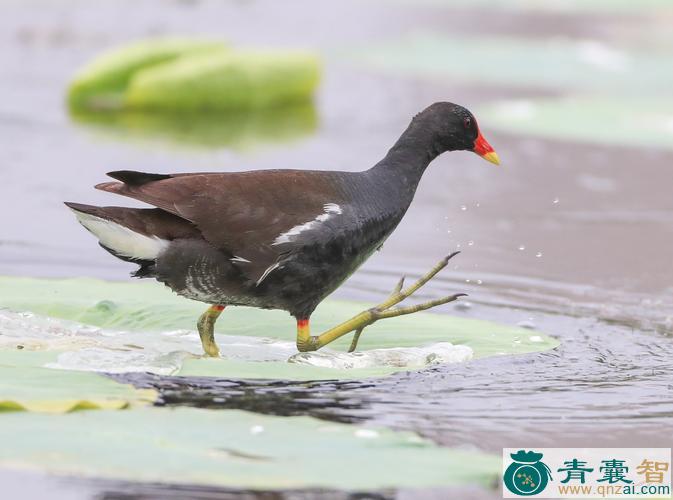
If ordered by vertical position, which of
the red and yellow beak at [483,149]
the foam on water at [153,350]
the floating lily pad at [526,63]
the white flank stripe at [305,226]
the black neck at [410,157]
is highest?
the floating lily pad at [526,63]

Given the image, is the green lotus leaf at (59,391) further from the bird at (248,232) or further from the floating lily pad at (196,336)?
the bird at (248,232)

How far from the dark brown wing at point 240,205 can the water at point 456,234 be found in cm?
54

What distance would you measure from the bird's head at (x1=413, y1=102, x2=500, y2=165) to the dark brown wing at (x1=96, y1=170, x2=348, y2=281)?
0.62 m

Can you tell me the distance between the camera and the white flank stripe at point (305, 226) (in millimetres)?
5086

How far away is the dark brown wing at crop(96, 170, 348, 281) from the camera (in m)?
5.02

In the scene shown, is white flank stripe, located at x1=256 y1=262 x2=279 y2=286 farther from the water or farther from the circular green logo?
the circular green logo

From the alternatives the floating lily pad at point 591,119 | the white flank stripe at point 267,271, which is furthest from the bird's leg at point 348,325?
the floating lily pad at point 591,119

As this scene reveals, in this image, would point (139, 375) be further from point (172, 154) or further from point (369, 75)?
point (369, 75)

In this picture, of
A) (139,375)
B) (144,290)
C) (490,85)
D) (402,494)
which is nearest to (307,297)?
(139,375)

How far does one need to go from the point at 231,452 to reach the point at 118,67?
786 cm

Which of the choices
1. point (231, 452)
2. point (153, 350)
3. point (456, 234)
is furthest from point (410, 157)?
point (456, 234)

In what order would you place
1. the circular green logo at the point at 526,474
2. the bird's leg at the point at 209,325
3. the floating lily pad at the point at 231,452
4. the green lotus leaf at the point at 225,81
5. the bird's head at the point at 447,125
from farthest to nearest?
1. the green lotus leaf at the point at 225,81
2. the bird's head at the point at 447,125
3. the bird's leg at the point at 209,325
4. the circular green logo at the point at 526,474
5. the floating lily pad at the point at 231,452

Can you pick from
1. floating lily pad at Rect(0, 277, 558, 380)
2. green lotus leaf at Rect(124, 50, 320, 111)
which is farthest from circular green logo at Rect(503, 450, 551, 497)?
green lotus leaf at Rect(124, 50, 320, 111)

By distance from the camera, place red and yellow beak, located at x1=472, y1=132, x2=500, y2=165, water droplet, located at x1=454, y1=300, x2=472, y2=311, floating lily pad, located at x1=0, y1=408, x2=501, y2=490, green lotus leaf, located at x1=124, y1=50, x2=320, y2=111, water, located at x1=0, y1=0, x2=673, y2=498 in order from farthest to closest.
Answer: green lotus leaf, located at x1=124, y1=50, x2=320, y2=111 → water droplet, located at x1=454, y1=300, x2=472, y2=311 → red and yellow beak, located at x1=472, y1=132, x2=500, y2=165 → water, located at x1=0, y1=0, x2=673, y2=498 → floating lily pad, located at x1=0, y1=408, x2=501, y2=490
